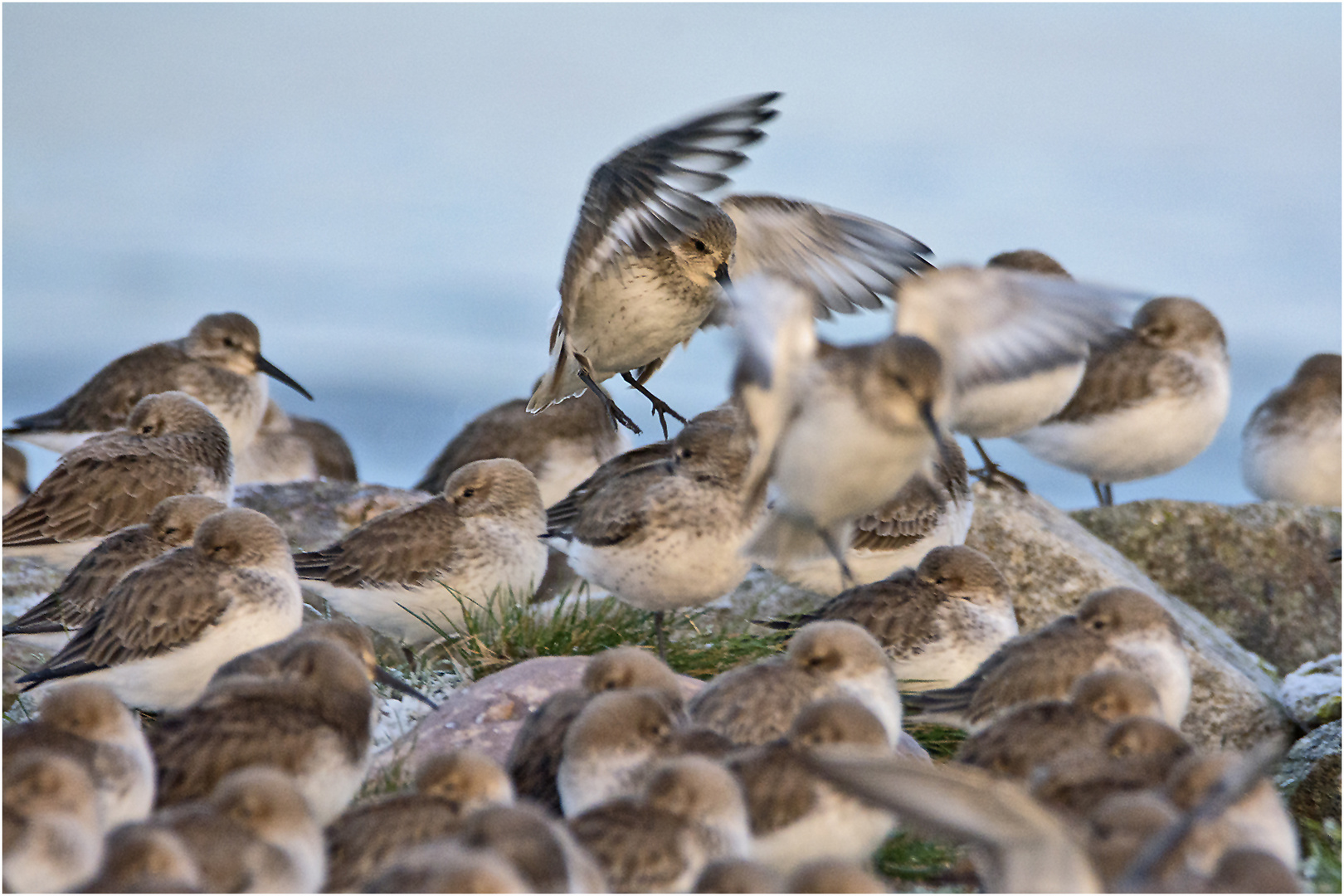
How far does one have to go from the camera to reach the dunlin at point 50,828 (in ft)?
16.1

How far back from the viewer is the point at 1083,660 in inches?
280

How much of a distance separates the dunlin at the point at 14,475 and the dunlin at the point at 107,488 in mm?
8330

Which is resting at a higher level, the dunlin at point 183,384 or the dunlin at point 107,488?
the dunlin at point 183,384

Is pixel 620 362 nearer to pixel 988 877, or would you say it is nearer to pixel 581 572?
pixel 581 572

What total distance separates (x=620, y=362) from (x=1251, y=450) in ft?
27.1

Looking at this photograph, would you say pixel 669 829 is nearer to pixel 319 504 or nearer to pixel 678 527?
pixel 678 527

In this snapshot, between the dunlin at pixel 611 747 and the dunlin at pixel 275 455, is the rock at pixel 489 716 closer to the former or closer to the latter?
the dunlin at pixel 611 747

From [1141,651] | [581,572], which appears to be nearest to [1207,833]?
[1141,651]

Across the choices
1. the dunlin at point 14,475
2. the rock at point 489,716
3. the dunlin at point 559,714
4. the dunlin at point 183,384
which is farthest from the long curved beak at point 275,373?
the dunlin at point 559,714

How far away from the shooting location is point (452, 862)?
4352 millimetres

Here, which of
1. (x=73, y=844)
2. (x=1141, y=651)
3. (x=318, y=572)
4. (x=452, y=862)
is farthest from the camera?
(x=318, y=572)

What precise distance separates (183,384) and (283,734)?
27.8 feet

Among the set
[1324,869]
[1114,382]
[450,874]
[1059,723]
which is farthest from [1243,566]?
[450,874]

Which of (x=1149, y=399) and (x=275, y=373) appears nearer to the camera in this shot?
(x=1149, y=399)
